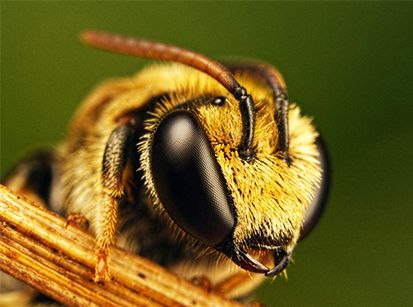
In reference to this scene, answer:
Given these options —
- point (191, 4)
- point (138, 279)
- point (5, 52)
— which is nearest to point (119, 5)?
point (191, 4)

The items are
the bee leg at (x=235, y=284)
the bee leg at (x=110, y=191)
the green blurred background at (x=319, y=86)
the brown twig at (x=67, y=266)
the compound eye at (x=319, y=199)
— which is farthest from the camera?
the green blurred background at (x=319, y=86)

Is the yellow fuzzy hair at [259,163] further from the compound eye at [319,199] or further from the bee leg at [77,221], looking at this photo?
the bee leg at [77,221]

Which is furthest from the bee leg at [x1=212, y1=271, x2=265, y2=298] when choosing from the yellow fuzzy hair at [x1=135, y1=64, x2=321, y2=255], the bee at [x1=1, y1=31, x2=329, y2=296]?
the yellow fuzzy hair at [x1=135, y1=64, x2=321, y2=255]

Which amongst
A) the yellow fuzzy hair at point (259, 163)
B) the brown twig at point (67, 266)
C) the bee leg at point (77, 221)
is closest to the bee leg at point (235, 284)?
the brown twig at point (67, 266)

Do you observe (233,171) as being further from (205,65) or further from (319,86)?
(319,86)

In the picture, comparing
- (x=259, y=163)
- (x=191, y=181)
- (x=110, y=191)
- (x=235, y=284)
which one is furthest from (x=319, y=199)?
(x=110, y=191)

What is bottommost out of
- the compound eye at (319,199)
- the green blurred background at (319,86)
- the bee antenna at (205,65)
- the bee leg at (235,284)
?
the green blurred background at (319,86)

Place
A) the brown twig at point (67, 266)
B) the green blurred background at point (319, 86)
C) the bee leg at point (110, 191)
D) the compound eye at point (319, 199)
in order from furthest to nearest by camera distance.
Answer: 1. the green blurred background at point (319, 86)
2. the compound eye at point (319, 199)
3. the bee leg at point (110, 191)
4. the brown twig at point (67, 266)

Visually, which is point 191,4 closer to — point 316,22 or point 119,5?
point 119,5
